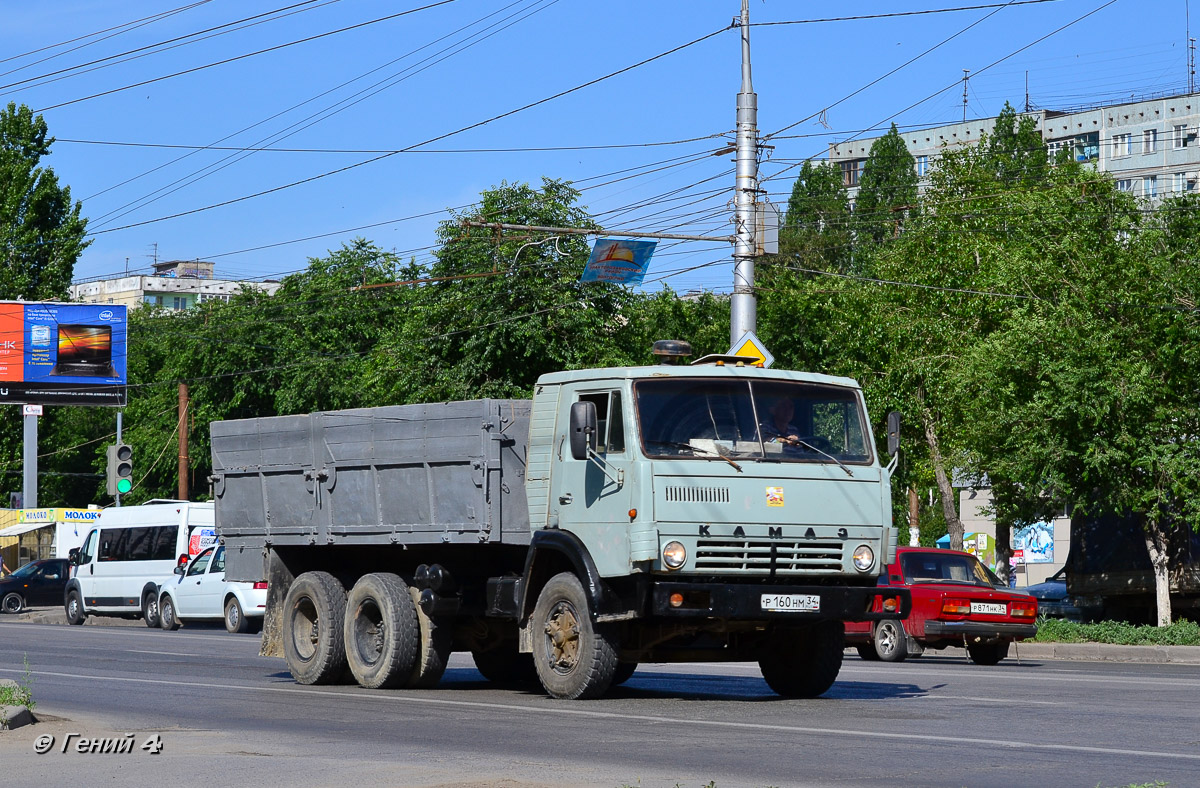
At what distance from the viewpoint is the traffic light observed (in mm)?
35312

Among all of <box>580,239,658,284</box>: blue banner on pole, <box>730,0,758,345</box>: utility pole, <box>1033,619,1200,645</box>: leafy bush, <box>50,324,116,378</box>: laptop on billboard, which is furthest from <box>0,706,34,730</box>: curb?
<box>50,324,116,378</box>: laptop on billboard

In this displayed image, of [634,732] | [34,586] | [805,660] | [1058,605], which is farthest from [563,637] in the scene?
[34,586]

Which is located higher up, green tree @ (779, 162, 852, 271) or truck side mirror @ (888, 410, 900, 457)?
green tree @ (779, 162, 852, 271)

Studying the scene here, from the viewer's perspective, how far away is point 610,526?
12156mm

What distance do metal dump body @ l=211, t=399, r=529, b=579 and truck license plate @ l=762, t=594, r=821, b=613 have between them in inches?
84.9

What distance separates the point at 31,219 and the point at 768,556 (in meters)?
51.4

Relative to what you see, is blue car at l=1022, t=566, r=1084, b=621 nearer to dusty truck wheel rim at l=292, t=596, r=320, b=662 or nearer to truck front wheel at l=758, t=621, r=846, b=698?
truck front wheel at l=758, t=621, r=846, b=698

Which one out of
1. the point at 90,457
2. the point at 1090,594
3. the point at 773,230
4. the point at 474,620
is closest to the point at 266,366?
the point at 90,457

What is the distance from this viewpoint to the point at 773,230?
72.0 feet

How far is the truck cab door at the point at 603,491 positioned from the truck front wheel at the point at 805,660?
1976mm

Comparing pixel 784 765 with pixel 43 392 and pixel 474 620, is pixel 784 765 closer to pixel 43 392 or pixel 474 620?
pixel 474 620

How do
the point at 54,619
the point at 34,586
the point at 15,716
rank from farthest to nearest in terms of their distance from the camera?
the point at 34,586
the point at 54,619
the point at 15,716

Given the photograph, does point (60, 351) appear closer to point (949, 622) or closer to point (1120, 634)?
point (1120, 634)

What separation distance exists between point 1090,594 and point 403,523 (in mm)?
19705
